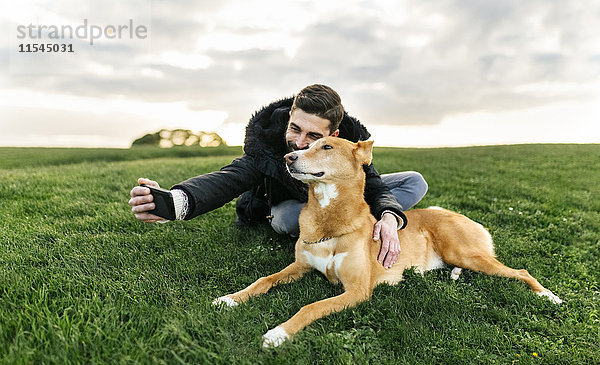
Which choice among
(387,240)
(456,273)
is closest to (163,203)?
(387,240)

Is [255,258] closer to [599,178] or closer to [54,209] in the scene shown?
[54,209]

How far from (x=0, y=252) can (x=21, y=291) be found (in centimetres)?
145

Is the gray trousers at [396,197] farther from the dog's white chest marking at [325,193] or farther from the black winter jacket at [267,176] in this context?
the dog's white chest marking at [325,193]

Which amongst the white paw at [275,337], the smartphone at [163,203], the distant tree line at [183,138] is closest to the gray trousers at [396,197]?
the smartphone at [163,203]

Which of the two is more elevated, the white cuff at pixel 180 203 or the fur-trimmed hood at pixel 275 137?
the fur-trimmed hood at pixel 275 137

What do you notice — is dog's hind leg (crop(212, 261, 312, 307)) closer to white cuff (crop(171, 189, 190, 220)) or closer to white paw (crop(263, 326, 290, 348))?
white paw (crop(263, 326, 290, 348))

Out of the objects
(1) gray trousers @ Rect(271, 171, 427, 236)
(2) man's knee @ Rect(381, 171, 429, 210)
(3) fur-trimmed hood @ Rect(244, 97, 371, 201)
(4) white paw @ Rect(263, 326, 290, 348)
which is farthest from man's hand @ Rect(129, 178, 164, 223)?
(2) man's knee @ Rect(381, 171, 429, 210)

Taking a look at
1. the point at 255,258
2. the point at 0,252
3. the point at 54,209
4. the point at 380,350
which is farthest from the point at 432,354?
the point at 54,209

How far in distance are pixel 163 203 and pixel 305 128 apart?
1802mm

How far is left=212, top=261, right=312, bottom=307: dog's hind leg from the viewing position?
12.4ft

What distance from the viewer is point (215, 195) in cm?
411

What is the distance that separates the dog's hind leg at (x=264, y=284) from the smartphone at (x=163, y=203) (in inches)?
36.5

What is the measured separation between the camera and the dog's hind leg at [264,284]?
12.4 feet

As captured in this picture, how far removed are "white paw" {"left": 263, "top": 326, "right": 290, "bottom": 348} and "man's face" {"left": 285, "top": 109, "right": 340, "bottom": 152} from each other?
6.81 ft
